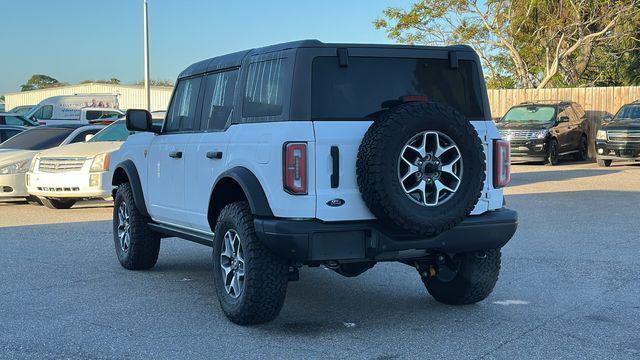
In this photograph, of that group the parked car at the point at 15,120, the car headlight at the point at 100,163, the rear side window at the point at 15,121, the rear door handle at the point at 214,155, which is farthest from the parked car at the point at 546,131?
the rear door handle at the point at 214,155

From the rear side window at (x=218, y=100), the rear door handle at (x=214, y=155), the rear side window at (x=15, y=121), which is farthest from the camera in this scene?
the rear side window at (x=15, y=121)

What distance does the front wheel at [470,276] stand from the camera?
6645 mm

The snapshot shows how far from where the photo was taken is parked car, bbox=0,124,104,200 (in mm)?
14906

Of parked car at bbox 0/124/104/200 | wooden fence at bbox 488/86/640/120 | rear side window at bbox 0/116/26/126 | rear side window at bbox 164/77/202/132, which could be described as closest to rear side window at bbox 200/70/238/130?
rear side window at bbox 164/77/202/132

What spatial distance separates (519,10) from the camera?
118ft

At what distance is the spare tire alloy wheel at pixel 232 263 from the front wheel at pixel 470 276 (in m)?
1.46

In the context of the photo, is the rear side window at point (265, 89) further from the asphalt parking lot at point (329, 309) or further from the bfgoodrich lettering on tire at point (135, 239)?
the bfgoodrich lettering on tire at point (135, 239)

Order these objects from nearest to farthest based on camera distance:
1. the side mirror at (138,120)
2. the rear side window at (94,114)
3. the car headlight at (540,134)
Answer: the side mirror at (138,120) → the car headlight at (540,134) → the rear side window at (94,114)

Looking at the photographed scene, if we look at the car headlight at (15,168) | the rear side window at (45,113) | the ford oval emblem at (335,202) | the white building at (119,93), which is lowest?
the car headlight at (15,168)

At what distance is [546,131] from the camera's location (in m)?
24.0

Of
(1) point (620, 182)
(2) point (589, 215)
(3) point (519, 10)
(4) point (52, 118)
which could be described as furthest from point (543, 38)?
(2) point (589, 215)

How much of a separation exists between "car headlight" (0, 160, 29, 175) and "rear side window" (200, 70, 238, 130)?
28.7ft

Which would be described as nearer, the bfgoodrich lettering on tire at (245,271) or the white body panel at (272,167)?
the white body panel at (272,167)

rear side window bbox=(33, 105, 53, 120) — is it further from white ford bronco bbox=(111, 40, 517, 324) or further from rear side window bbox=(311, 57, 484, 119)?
rear side window bbox=(311, 57, 484, 119)
